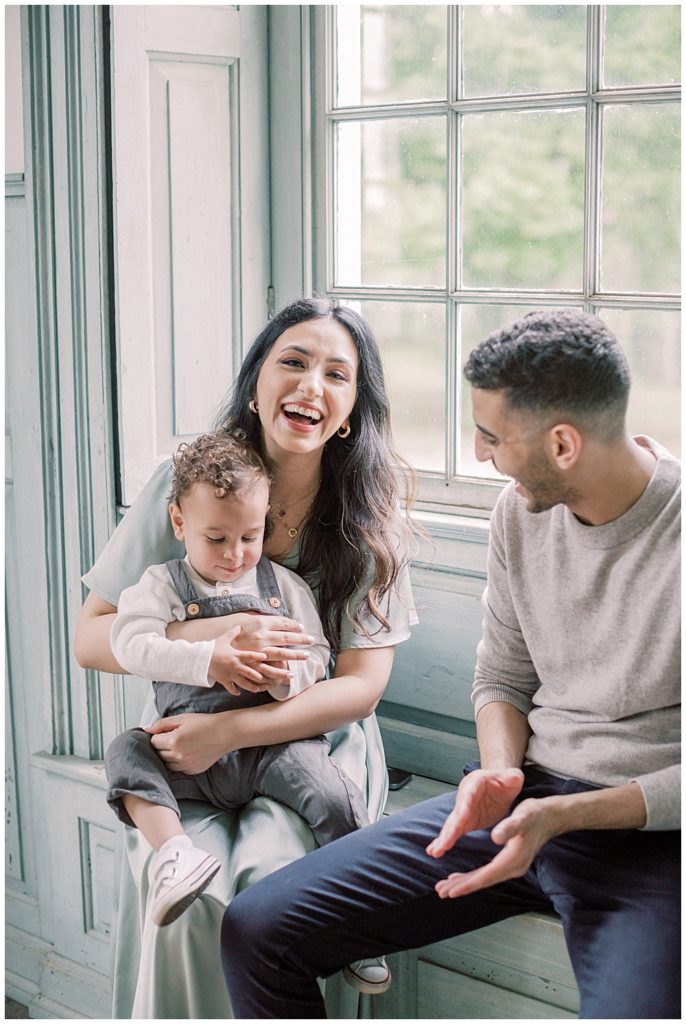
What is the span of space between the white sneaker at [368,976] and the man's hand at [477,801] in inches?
12.6

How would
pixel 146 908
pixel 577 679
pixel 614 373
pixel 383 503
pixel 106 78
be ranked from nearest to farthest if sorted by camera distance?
pixel 614 373
pixel 577 679
pixel 146 908
pixel 383 503
pixel 106 78

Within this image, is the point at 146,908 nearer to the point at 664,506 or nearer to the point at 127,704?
→ the point at 127,704

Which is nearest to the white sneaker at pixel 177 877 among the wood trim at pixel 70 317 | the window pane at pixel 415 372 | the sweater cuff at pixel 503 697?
the sweater cuff at pixel 503 697

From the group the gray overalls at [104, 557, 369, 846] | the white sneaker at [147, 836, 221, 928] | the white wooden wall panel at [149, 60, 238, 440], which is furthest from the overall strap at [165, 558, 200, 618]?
the white wooden wall panel at [149, 60, 238, 440]

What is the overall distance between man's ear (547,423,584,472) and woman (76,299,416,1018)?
53cm

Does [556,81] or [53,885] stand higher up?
[556,81]

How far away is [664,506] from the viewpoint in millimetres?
1676

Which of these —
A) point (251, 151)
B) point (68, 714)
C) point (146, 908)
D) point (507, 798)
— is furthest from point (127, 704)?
point (251, 151)

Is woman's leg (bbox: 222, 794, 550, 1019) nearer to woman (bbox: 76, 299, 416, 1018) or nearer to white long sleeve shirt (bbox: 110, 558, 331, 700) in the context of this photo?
woman (bbox: 76, 299, 416, 1018)

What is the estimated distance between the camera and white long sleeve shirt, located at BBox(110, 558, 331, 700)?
185 cm

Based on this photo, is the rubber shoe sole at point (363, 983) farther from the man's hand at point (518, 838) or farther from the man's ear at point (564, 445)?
the man's ear at point (564, 445)

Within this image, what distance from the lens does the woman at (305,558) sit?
6.24 ft

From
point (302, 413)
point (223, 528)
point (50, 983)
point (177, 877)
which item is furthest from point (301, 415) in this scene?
point (50, 983)

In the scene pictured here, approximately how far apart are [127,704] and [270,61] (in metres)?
1.52
